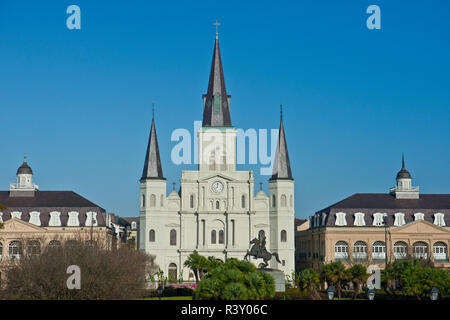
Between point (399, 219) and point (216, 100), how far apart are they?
101 feet

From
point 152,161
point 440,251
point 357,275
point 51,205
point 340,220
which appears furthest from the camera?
point 51,205

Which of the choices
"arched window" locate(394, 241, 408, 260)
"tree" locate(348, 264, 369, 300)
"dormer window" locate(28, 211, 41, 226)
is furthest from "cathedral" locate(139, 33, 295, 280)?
"tree" locate(348, 264, 369, 300)

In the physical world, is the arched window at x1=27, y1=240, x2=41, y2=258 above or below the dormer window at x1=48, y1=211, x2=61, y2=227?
below

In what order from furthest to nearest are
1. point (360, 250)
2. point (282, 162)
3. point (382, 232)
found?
point (282, 162)
point (360, 250)
point (382, 232)

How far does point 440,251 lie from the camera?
98.9 metres

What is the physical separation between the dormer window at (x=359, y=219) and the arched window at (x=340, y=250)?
3.23 metres

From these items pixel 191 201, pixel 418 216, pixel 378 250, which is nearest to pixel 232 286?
pixel 191 201

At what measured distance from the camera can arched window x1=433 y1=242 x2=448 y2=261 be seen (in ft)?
323

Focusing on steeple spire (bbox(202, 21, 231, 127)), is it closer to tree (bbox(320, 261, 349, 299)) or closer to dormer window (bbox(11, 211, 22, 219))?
dormer window (bbox(11, 211, 22, 219))

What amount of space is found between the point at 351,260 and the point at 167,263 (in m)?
24.7

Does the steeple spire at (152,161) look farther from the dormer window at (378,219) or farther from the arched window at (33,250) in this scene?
the dormer window at (378,219)

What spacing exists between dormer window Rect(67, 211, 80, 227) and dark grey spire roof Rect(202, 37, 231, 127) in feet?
72.5

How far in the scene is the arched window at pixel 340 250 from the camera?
3880 inches

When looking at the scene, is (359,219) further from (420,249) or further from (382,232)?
(420,249)
